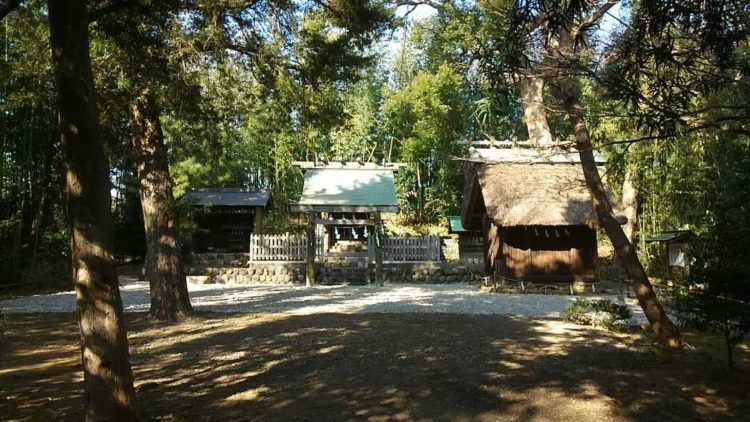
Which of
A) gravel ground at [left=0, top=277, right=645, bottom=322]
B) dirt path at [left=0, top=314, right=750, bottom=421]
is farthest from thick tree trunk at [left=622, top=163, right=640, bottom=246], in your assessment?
dirt path at [left=0, top=314, right=750, bottom=421]

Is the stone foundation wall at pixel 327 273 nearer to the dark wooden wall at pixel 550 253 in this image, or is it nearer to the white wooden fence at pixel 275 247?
the white wooden fence at pixel 275 247

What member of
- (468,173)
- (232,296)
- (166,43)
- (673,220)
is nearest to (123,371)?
(166,43)

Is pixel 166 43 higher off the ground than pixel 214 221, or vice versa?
pixel 166 43

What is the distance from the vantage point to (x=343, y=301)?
11898 mm

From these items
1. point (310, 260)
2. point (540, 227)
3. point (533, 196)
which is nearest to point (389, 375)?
point (533, 196)

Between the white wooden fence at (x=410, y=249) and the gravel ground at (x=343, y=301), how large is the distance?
170cm

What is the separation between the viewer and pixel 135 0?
5.44 m

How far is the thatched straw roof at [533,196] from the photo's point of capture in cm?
1372

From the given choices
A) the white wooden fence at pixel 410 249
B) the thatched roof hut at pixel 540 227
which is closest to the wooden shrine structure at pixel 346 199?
the white wooden fence at pixel 410 249

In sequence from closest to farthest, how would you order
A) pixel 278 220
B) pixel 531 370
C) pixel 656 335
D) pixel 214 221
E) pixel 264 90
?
1. pixel 531 370
2. pixel 656 335
3. pixel 264 90
4. pixel 214 221
5. pixel 278 220

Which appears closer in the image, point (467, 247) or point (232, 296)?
point (232, 296)

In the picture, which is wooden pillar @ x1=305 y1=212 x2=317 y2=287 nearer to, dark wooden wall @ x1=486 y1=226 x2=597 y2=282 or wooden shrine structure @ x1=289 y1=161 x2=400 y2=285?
wooden shrine structure @ x1=289 y1=161 x2=400 y2=285

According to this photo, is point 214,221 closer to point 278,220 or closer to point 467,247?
point 278,220

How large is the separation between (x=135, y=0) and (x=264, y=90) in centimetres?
308
